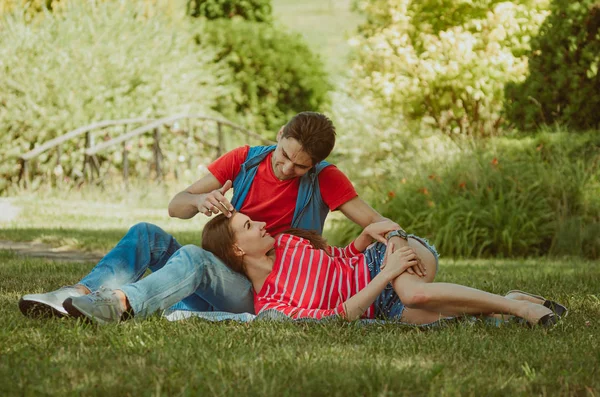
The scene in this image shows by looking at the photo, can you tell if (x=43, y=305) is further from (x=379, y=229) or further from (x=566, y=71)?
(x=566, y=71)

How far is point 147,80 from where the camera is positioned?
15328mm

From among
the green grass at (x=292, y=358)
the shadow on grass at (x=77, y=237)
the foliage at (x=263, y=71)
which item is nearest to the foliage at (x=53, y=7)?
the foliage at (x=263, y=71)

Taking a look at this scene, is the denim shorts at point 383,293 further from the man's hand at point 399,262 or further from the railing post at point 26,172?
the railing post at point 26,172

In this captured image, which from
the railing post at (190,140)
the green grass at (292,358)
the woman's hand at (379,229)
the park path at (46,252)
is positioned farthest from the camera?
the railing post at (190,140)

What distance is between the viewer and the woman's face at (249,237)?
3.93m

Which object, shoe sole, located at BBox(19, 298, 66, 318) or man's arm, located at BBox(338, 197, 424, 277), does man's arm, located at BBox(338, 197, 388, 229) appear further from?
shoe sole, located at BBox(19, 298, 66, 318)

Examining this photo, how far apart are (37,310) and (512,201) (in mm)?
5066

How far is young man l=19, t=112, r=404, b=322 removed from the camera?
12.1ft

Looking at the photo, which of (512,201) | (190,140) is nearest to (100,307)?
(512,201)

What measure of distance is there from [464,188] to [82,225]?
3818 millimetres

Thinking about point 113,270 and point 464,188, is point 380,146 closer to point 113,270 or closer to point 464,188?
point 464,188

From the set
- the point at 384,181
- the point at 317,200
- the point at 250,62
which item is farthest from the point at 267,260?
the point at 250,62

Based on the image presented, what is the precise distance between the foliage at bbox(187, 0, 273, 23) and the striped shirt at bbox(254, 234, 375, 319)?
1983 cm

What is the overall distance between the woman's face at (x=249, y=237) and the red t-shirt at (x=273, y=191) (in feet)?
1.14
